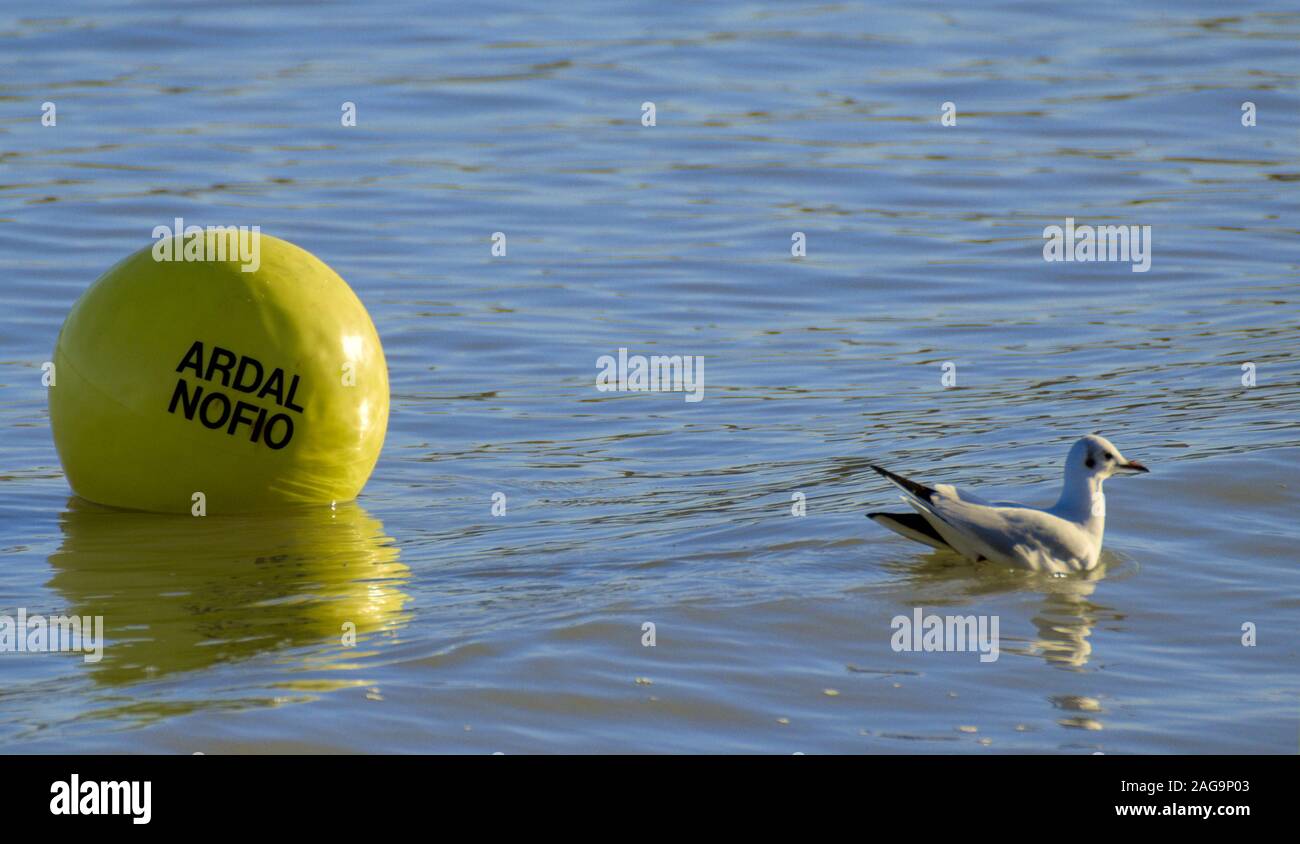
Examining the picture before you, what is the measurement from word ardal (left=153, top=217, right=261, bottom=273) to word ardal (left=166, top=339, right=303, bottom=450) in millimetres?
480

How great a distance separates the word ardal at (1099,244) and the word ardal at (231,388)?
8.68 m

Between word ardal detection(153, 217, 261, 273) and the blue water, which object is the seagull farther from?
word ardal detection(153, 217, 261, 273)

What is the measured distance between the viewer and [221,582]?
28.3ft

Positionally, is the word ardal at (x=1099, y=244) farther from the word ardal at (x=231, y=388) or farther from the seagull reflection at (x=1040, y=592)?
the word ardal at (x=231, y=388)

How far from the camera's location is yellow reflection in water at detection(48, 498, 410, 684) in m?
7.67

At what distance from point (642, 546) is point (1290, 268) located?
28.0 ft

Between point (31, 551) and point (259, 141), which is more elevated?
point (259, 141)

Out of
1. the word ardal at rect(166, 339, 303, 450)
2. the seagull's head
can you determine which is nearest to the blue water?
the seagull's head

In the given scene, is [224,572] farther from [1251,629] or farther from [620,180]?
[620,180]

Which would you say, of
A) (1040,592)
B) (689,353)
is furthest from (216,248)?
(689,353)

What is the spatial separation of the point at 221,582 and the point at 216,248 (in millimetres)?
1793

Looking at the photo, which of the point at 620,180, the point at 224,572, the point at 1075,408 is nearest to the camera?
the point at 224,572
